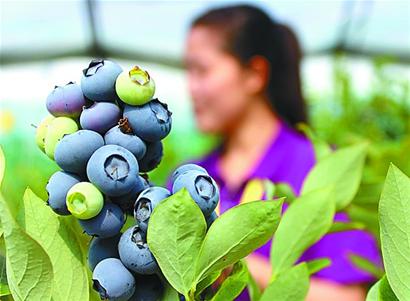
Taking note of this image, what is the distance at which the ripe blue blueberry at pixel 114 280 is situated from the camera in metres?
0.37

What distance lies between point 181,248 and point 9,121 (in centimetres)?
330

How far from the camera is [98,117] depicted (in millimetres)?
394

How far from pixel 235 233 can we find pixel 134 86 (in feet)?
0.33

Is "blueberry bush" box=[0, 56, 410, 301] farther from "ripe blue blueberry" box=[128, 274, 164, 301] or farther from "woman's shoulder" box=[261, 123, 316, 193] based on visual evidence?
"woman's shoulder" box=[261, 123, 316, 193]

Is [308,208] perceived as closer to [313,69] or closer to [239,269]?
[239,269]

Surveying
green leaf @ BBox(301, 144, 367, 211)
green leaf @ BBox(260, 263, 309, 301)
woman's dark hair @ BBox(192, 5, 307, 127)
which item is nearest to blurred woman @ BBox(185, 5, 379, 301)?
woman's dark hair @ BBox(192, 5, 307, 127)

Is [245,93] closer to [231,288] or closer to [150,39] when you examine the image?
[231,288]

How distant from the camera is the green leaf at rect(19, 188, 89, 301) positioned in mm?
387

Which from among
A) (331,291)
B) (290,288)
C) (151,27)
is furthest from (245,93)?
(151,27)

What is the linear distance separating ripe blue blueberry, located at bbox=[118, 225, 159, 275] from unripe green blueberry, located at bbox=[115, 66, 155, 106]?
0.07 meters

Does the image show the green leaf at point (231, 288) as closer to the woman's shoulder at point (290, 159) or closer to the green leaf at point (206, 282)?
the green leaf at point (206, 282)

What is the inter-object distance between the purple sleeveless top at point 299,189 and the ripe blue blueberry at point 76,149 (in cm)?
114

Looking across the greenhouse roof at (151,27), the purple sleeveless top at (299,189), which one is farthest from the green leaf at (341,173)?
the greenhouse roof at (151,27)

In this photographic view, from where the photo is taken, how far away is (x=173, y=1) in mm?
6453
